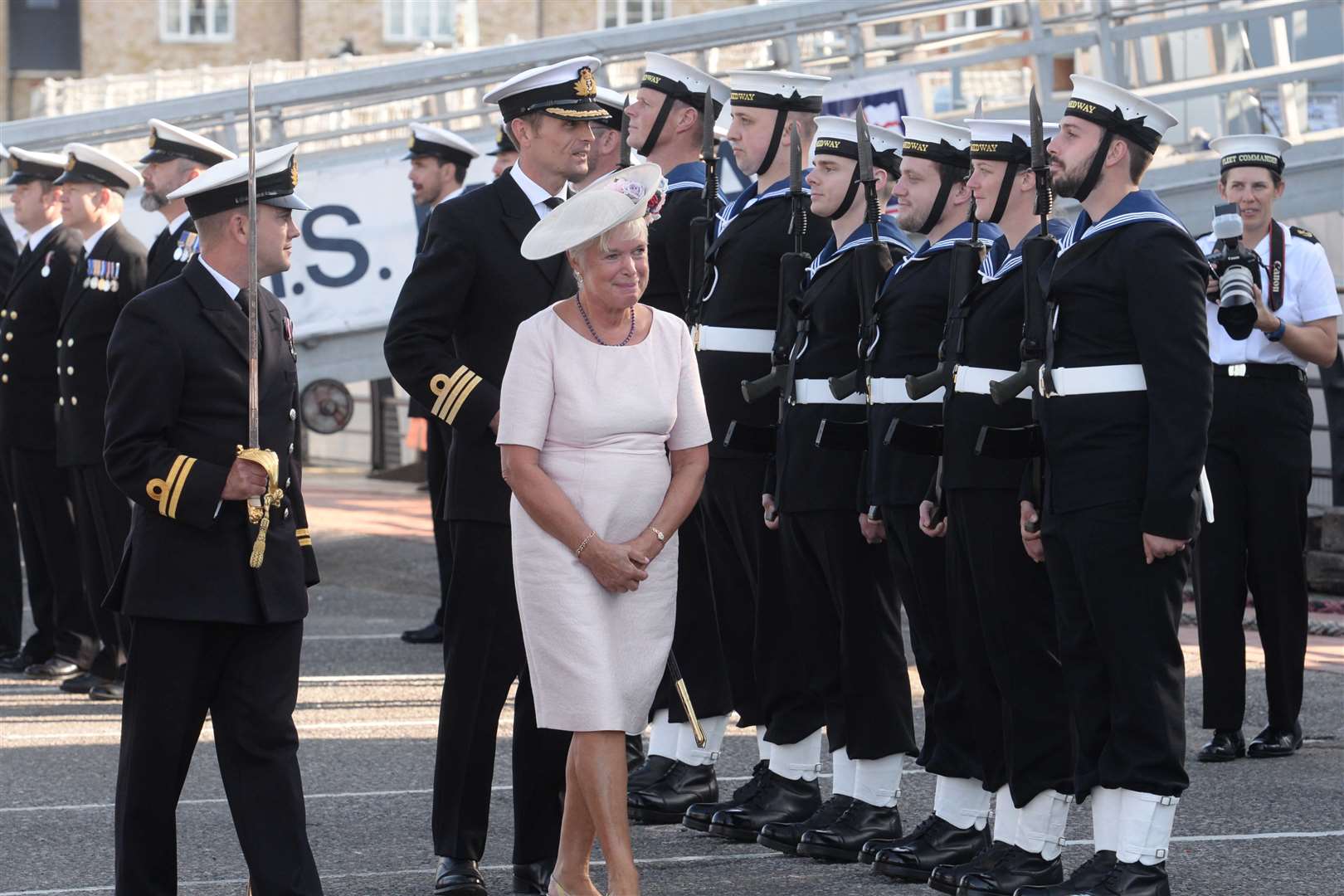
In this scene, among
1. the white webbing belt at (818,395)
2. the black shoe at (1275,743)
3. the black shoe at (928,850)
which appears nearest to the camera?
the black shoe at (928,850)

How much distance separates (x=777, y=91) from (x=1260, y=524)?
7.76 feet

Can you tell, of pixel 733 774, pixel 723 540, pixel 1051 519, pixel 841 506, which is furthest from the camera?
pixel 733 774

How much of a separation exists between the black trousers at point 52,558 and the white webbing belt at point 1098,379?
572 cm

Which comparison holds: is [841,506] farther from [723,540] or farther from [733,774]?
[733,774]

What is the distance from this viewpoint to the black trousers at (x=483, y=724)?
5.89 meters

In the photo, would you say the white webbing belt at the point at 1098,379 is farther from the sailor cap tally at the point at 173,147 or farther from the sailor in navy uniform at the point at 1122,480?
the sailor cap tally at the point at 173,147

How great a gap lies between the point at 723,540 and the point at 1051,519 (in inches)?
64.5

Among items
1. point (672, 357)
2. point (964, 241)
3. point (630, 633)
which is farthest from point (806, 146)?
point (630, 633)

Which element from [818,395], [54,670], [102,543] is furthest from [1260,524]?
[54,670]

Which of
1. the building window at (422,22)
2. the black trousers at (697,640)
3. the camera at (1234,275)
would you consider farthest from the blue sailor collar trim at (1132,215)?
the building window at (422,22)

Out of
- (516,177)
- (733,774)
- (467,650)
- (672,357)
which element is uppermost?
(516,177)

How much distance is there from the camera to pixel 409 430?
65.1 feet

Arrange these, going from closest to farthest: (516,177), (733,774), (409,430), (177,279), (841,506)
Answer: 1. (177,279)
2. (516,177)
3. (841,506)
4. (733,774)
5. (409,430)

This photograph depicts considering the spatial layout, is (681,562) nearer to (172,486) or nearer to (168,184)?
(172,486)
